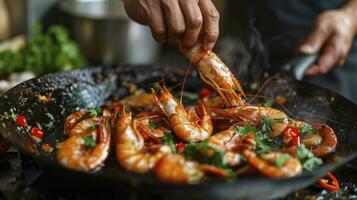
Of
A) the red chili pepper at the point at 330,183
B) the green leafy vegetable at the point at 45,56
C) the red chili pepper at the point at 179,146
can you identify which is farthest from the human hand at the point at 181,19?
the green leafy vegetable at the point at 45,56

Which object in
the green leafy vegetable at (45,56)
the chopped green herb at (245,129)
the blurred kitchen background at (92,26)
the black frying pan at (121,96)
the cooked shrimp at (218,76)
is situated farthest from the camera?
the blurred kitchen background at (92,26)

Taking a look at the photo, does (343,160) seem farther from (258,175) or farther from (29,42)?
(29,42)

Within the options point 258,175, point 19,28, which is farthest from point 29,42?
point 258,175

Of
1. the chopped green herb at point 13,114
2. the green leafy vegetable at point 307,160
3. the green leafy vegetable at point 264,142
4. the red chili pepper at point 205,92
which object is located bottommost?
the red chili pepper at point 205,92

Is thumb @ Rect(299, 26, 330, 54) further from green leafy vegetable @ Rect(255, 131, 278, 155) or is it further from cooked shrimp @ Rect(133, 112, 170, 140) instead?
cooked shrimp @ Rect(133, 112, 170, 140)

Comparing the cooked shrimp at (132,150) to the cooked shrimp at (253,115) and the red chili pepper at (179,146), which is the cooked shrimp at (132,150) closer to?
the red chili pepper at (179,146)

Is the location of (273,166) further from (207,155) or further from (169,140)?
(169,140)
